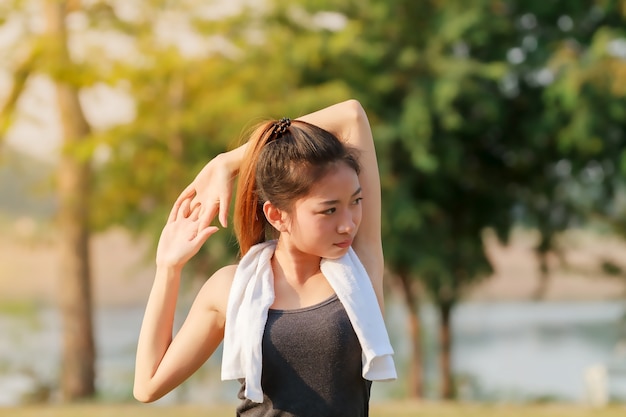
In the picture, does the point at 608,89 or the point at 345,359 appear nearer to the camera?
the point at 345,359

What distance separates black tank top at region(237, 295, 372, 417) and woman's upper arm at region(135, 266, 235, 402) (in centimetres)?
12

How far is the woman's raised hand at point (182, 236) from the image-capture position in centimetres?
200

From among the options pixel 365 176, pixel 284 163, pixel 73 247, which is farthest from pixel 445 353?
pixel 284 163

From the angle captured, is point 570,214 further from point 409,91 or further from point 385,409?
point 385,409

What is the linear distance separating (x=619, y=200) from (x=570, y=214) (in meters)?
0.77

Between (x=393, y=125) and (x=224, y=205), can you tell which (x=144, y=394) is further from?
(x=393, y=125)

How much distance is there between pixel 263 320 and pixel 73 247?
42.5ft

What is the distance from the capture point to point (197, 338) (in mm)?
1976

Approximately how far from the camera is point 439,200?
48.1 ft

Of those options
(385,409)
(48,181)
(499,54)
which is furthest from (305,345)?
(48,181)

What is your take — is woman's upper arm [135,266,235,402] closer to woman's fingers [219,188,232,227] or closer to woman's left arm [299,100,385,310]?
woman's fingers [219,188,232,227]

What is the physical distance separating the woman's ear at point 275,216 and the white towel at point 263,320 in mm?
93

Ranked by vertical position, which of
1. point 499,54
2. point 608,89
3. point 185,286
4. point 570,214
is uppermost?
point 499,54

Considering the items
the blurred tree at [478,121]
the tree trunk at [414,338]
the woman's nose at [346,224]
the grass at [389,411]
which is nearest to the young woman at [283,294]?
the woman's nose at [346,224]
